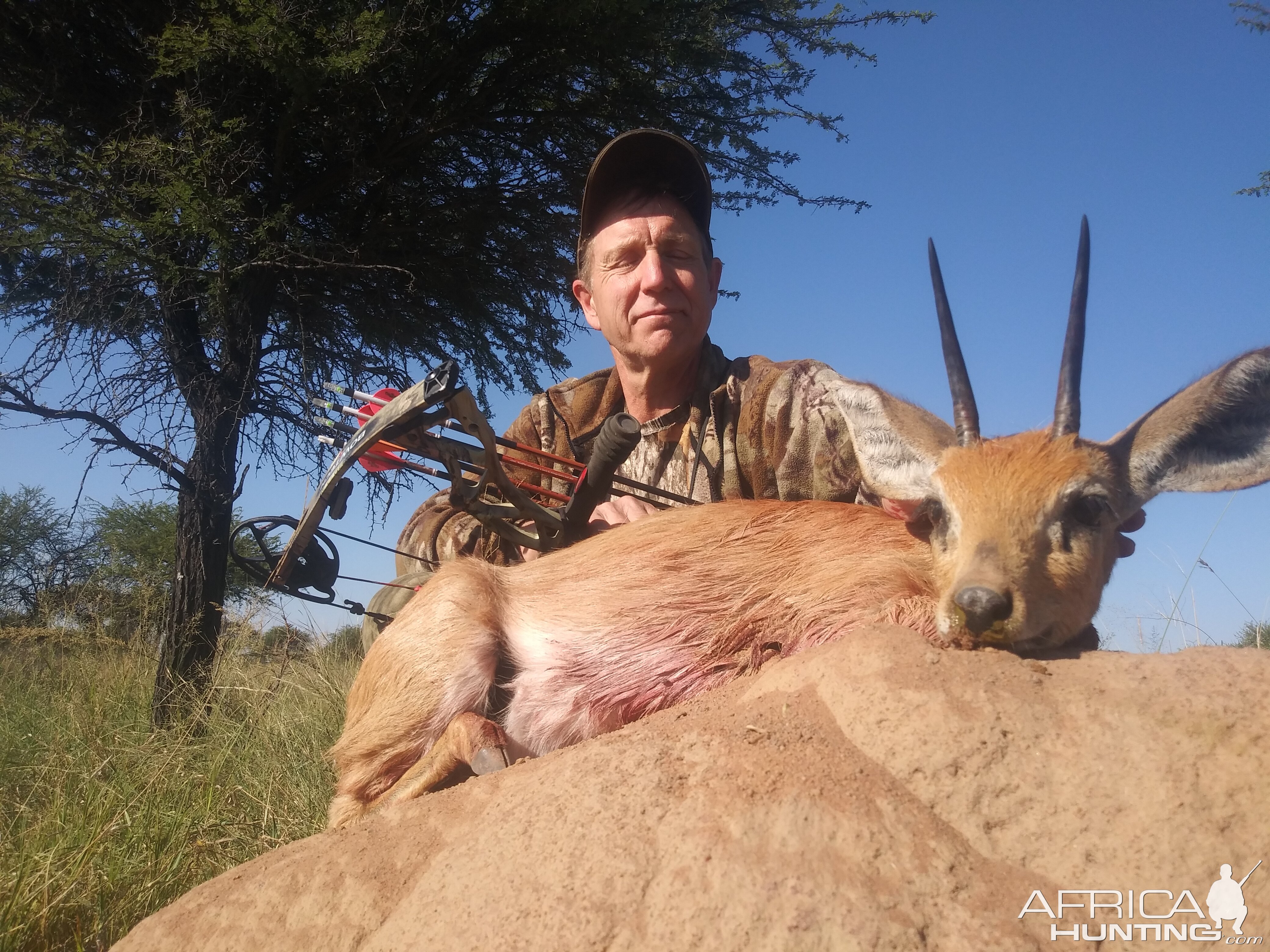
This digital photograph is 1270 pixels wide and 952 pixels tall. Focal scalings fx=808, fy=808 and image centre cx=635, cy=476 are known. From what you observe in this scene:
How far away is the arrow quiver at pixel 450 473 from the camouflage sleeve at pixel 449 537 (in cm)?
42

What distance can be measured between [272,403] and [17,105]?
2.62 metres

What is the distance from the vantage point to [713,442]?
461 centimetres

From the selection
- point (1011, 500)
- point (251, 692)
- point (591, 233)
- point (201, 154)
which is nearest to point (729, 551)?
point (1011, 500)

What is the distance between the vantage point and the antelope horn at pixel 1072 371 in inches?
96.0

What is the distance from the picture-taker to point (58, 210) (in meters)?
5.55

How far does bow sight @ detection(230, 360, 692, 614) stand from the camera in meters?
3.46

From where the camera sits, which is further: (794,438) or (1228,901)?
(794,438)

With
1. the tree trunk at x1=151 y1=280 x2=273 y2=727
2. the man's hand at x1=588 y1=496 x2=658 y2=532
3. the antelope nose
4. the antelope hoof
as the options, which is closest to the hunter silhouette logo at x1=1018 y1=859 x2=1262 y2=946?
the antelope nose

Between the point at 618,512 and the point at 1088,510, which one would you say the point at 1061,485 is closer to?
the point at 1088,510

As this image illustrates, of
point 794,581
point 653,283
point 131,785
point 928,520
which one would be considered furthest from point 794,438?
point 131,785

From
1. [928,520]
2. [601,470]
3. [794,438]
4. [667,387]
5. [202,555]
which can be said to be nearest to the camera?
[928,520]

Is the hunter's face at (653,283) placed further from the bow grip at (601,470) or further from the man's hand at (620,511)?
the bow grip at (601,470)

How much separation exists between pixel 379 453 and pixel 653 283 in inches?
69.4

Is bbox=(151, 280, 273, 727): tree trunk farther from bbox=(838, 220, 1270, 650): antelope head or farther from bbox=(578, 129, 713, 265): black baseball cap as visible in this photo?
bbox=(838, 220, 1270, 650): antelope head
